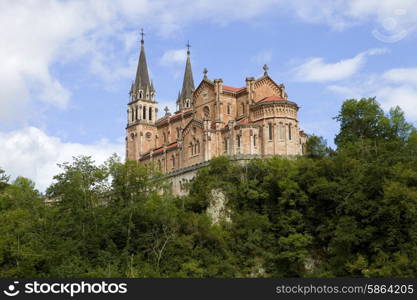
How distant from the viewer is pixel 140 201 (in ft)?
208

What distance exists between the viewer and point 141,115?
10125 centimetres

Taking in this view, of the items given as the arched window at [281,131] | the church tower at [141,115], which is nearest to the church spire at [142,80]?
the church tower at [141,115]

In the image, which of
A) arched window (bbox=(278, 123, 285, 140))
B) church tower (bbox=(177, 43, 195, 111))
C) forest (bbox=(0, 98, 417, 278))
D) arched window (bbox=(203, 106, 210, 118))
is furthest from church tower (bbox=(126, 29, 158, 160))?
forest (bbox=(0, 98, 417, 278))

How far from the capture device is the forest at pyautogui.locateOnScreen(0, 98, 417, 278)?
5678 centimetres

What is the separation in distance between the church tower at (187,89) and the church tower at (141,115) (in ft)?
30.9

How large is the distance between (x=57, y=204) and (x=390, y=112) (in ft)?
111

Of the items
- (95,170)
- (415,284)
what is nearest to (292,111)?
(95,170)

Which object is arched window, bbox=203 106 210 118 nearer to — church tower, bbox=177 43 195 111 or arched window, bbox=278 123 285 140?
arched window, bbox=278 123 285 140

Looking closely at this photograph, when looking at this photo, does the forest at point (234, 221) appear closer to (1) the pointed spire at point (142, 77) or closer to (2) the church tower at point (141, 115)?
(2) the church tower at point (141, 115)

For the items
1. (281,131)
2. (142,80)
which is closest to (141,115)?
(142,80)

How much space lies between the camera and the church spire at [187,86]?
113 m

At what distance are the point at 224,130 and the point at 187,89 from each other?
3604cm

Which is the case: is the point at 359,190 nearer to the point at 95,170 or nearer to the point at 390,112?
the point at 390,112

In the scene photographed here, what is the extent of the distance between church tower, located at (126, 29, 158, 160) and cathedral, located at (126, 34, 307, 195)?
19cm
